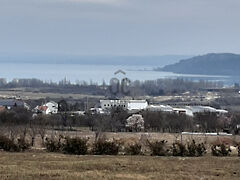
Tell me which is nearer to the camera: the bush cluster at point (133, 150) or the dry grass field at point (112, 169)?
the dry grass field at point (112, 169)

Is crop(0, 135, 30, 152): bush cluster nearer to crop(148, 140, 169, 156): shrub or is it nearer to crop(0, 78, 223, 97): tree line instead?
crop(148, 140, 169, 156): shrub

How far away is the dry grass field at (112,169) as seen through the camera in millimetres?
9672

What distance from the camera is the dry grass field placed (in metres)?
9.67

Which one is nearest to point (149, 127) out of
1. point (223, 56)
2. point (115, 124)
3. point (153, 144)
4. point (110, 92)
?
point (115, 124)

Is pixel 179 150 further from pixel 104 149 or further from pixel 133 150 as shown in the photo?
pixel 104 149

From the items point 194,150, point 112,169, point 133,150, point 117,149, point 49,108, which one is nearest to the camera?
point 112,169

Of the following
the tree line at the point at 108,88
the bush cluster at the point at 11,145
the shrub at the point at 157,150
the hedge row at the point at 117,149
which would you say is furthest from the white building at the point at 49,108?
the shrub at the point at 157,150

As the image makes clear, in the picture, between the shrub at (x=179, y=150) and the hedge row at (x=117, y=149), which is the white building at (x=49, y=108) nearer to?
the hedge row at (x=117, y=149)

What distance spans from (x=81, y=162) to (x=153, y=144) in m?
3.99

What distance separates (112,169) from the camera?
10766 mm

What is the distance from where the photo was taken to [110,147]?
14.8m

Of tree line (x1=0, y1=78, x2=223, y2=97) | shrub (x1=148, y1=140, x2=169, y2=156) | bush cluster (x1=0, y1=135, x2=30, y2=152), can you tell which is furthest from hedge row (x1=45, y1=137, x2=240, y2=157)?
tree line (x1=0, y1=78, x2=223, y2=97)

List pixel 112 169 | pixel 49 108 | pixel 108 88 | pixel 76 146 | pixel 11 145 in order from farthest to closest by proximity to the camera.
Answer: pixel 108 88, pixel 49 108, pixel 11 145, pixel 76 146, pixel 112 169

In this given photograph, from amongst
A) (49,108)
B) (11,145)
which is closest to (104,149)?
(11,145)
